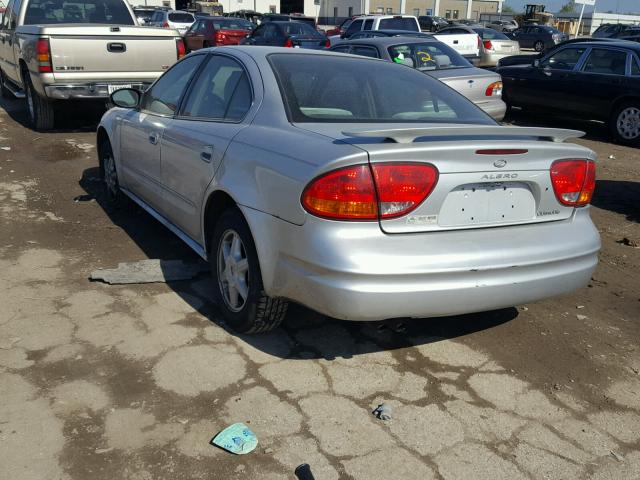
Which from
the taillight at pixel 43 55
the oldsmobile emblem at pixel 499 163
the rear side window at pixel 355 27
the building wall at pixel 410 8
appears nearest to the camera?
the oldsmobile emblem at pixel 499 163

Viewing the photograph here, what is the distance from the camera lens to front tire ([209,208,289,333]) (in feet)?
11.3

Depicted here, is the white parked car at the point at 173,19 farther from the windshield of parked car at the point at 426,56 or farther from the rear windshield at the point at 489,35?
the windshield of parked car at the point at 426,56

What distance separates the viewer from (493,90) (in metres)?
9.30

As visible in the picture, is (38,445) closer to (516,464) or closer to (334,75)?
(516,464)

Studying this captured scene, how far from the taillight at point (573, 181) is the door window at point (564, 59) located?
8.52m

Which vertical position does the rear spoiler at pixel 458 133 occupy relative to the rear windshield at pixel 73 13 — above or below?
below

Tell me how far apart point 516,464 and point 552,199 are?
1332mm

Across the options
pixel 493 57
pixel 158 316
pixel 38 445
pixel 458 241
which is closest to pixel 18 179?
pixel 158 316

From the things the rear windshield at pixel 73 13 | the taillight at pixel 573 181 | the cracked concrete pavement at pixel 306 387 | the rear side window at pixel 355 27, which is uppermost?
the rear windshield at pixel 73 13

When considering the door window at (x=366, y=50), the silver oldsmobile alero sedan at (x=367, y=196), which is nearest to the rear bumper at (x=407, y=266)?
the silver oldsmobile alero sedan at (x=367, y=196)

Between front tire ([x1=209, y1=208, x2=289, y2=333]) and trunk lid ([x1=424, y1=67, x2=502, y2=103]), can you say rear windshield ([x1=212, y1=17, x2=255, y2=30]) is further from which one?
front tire ([x1=209, y1=208, x2=289, y2=333])

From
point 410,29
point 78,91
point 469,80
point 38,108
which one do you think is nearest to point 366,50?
point 469,80

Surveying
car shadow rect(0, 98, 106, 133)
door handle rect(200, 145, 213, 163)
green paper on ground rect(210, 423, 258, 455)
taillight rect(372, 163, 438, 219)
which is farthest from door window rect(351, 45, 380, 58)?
green paper on ground rect(210, 423, 258, 455)

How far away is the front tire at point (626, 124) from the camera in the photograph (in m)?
9.97
